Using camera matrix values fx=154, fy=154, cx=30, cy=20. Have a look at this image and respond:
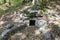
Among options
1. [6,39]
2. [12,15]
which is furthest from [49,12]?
[6,39]

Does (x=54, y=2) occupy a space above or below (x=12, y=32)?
above

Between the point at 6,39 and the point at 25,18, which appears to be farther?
the point at 25,18

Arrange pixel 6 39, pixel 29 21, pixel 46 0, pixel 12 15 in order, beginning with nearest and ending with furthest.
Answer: pixel 6 39, pixel 29 21, pixel 12 15, pixel 46 0

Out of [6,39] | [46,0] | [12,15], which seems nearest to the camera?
[6,39]

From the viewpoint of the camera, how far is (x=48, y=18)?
6.18m

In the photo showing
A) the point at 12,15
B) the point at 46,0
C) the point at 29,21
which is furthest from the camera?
the point at 46,0

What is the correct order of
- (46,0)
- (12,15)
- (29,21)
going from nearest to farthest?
(29,21)
(12,15)
(46,0)

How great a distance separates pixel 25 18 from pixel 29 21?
0.25 metres

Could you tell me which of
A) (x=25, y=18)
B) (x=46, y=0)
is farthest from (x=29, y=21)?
(x=46, y=0)

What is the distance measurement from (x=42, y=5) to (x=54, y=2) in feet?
2.40

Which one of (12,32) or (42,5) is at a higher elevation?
(42,5)

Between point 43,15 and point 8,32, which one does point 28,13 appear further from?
point 8,32

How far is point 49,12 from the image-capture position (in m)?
6.47

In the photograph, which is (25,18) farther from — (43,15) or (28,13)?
(43,15)
